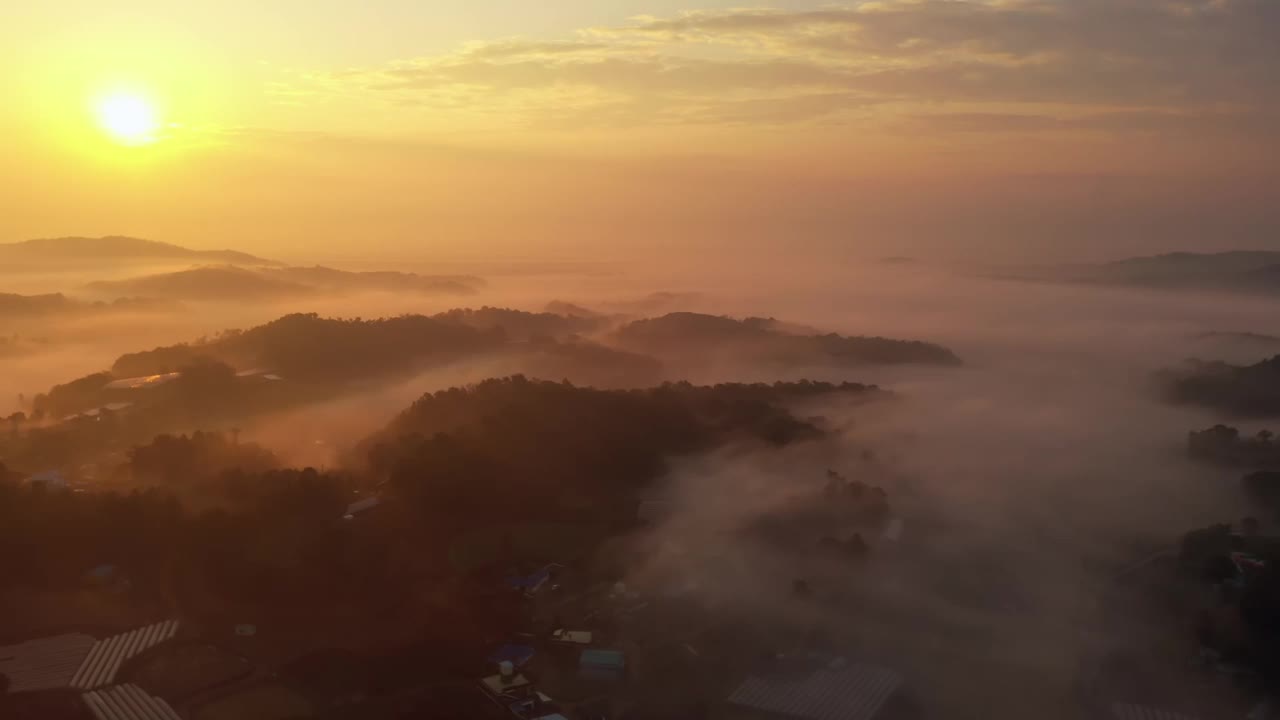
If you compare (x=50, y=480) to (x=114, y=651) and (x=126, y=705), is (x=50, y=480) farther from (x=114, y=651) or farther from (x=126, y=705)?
(x=126, y=705)

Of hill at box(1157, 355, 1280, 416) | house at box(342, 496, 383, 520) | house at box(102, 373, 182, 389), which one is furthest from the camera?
house at box(102, 373, 182, 389)

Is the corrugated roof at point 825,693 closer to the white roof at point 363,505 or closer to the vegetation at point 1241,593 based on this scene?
the vegetation at point 1241,593

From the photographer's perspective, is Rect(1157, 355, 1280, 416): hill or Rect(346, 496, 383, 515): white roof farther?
Rect(1157, 355, 1280, 416): hill

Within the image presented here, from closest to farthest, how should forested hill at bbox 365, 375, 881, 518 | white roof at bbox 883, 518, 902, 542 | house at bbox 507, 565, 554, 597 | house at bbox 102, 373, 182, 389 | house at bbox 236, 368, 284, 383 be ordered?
house at bbox 507, 565, 554, 597 < white roof at bbox 883, 518, 902, 542 < forested hill at bbox 365, 375, 881, 518 < house at bbox 102, 373, 182, 389 < house at bbox 236, 368, 284, 383

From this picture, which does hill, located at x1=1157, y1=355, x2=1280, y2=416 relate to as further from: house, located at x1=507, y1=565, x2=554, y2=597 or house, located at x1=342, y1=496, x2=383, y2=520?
house, located at x1=342, y1=496, x2=383, y2=520

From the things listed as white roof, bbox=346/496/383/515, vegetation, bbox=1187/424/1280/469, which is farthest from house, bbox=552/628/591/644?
vegetation, bbox=1187/424/1280/469

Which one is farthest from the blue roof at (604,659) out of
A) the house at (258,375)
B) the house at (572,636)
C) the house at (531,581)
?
the house at (258,375)

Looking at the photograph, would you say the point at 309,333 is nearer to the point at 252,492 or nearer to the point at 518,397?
the point at 518,397

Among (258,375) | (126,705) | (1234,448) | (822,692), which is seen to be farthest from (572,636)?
(258,375)

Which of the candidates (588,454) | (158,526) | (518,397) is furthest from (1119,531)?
(158,526)
